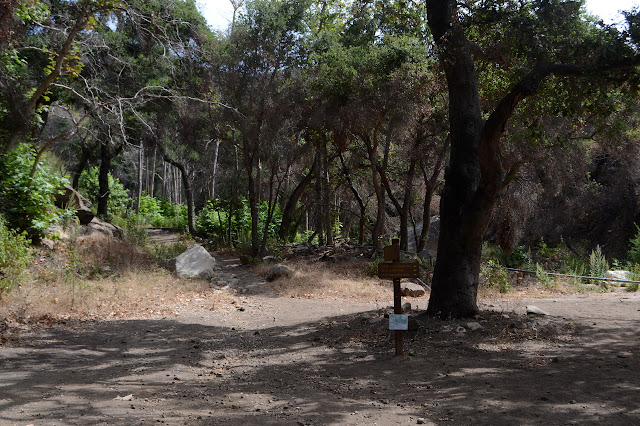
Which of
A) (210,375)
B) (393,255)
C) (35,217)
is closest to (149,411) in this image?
(210,375)

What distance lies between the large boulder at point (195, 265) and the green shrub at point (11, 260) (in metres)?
4.30

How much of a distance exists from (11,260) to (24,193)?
89.7 inches

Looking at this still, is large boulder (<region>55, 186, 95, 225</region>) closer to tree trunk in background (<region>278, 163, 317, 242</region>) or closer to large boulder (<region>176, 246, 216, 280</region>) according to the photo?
large boulder (<region>176, 246, 216, 280</region>)

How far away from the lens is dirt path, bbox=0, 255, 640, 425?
4723mm

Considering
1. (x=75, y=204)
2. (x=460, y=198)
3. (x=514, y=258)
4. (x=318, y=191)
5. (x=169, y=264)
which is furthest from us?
(x=318, y=191)

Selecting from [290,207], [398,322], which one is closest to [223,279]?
[398,322]

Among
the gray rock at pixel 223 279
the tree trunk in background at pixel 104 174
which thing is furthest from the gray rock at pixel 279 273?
the tree trunk in background at pixel 104 174

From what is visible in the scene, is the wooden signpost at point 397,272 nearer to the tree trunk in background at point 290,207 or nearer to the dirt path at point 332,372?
the dirt path at point 332,372

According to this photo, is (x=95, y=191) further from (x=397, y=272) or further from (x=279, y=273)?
(x=397, y=272)

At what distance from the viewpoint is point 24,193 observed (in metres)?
11.4

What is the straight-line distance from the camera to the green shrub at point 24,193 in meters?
11.2

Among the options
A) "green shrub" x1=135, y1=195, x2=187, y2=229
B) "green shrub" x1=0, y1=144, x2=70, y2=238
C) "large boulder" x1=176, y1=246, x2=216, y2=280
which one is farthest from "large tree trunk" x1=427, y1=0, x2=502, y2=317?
"green shrub" x1=135, y1=195, x2=187, y2=229

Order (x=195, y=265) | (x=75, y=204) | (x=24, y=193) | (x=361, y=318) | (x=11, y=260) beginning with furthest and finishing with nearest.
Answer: (x=75, y=204), (x=195, y=265), (x=24, y=193), (x=11, y=260), (x=361, y=318)

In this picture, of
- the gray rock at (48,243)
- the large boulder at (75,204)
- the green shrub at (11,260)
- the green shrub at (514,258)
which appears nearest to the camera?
the green shrub at (11,260)
